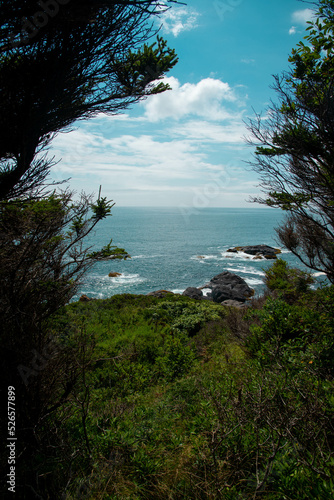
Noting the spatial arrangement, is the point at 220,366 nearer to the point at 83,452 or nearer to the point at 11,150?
the point at 83,452

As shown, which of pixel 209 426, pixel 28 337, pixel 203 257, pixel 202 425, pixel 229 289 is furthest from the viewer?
pixel 203 257

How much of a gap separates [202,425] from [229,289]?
23479 mm

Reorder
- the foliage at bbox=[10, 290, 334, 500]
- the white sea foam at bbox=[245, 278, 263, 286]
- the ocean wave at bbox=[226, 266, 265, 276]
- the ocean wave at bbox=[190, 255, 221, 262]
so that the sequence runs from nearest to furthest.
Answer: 1. the foliage at bbox=[10, 290, 334, 500]
2. the white sea foam at bbox=[245, 278, 263, 286]
3. the ocean wave at bbox=[226, 266, 265, 276]
4. the ocean wave at bbox=[190, 255, 221, 262]

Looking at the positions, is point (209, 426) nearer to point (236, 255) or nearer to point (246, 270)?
point (246, 270)

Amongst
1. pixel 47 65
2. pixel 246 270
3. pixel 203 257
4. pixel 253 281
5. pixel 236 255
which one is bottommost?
pixel 253 281

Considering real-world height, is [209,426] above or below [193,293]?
above

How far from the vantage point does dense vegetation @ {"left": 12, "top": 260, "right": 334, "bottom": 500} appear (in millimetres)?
2576

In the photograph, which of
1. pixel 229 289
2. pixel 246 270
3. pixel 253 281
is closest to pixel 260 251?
pixel 246 270

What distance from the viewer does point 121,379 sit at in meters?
7.64

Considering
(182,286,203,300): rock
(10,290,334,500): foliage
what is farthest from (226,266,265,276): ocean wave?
(10,290,334,500): foliage

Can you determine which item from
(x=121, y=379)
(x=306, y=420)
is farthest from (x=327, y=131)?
(x=121, y=379)

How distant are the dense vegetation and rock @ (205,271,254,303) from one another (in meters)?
17.1

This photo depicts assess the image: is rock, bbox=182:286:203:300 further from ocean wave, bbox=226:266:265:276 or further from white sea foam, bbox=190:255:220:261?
white sea foam, bbox=190:255:220:261

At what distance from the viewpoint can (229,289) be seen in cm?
2633
